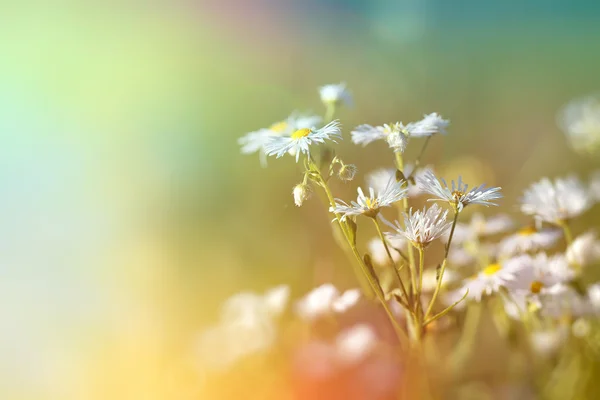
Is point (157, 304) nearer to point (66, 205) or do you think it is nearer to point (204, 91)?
point (66, 205)

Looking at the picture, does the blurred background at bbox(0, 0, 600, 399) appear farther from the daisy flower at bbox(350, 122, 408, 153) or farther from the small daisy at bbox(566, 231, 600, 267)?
the small daisy at bbox(566, 231, 600, 267)

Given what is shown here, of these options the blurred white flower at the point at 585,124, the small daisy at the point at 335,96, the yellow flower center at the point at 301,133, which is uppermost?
the blurred white flower at the point at 585,124

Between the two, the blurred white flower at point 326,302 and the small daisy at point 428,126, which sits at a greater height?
the small daisy at point 428,126

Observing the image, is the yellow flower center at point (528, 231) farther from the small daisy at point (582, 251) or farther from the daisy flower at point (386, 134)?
the daisy flower at point (386, 134)

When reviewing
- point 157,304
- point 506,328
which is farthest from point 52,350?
point 506,328

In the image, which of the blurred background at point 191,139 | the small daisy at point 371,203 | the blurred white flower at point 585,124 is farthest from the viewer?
the blurred white flower at point 585,124

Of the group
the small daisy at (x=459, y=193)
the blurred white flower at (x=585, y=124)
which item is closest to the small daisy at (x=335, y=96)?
the small daisy at (x=459, y=193)
